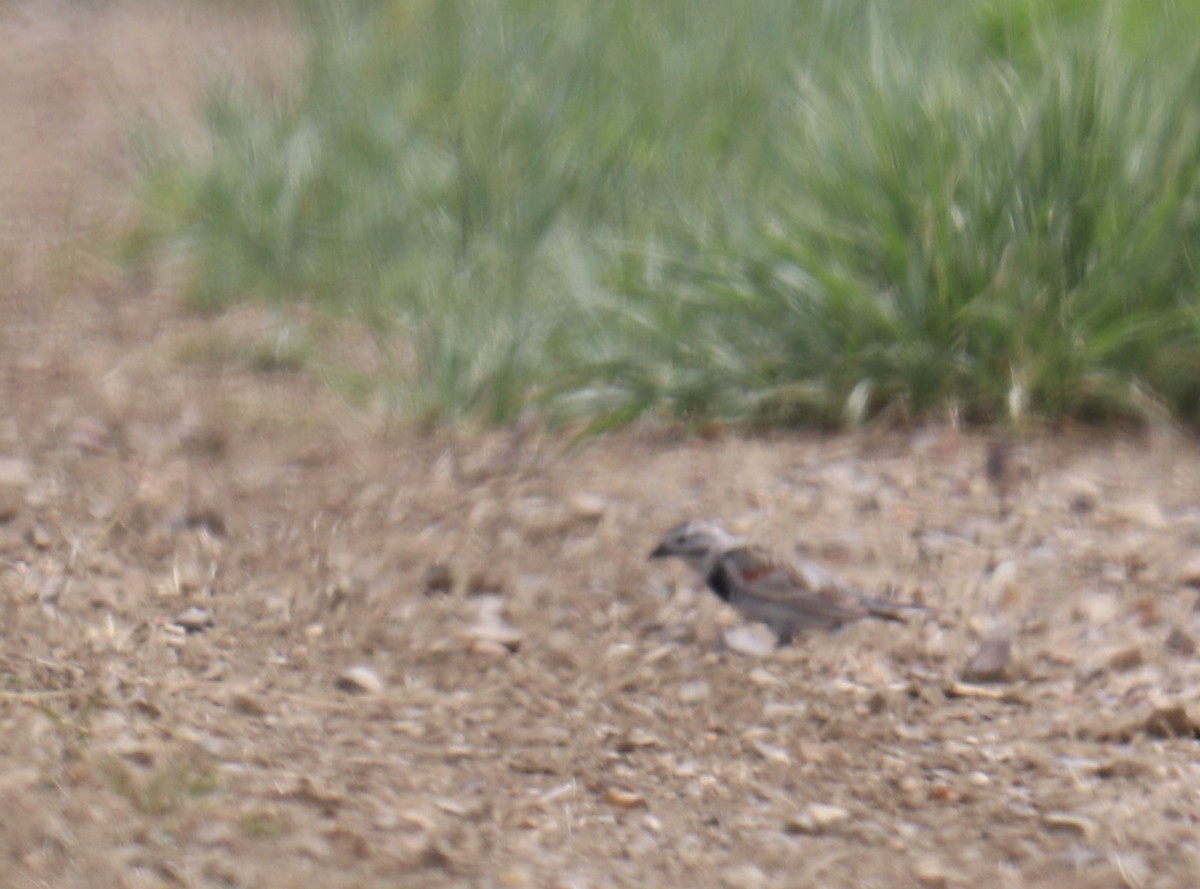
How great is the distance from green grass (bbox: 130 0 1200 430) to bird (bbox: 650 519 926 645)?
1.49 feet

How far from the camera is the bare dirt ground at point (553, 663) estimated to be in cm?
217

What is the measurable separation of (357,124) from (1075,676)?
2781 millimetres

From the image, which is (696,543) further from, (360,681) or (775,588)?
(360,681)

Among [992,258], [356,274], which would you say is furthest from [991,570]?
[356,274]

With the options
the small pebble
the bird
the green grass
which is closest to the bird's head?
the bird

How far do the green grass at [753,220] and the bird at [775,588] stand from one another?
454 mm

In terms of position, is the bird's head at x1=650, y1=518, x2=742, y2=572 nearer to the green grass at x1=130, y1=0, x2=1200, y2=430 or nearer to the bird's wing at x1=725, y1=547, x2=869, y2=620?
the bird's wing at x1=725, y1=547, x2=869, y2=620

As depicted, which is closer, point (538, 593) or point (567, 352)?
point (538, 593)

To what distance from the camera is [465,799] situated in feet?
7.55

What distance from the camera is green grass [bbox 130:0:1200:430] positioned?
3.14 meters

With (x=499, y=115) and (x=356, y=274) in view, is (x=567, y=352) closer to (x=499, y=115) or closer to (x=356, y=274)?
(x=356, y=274)

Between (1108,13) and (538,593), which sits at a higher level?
(1108,13)

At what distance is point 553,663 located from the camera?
272 cm

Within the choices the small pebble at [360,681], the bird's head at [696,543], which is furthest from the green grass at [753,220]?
the small pebble at [360,681]
